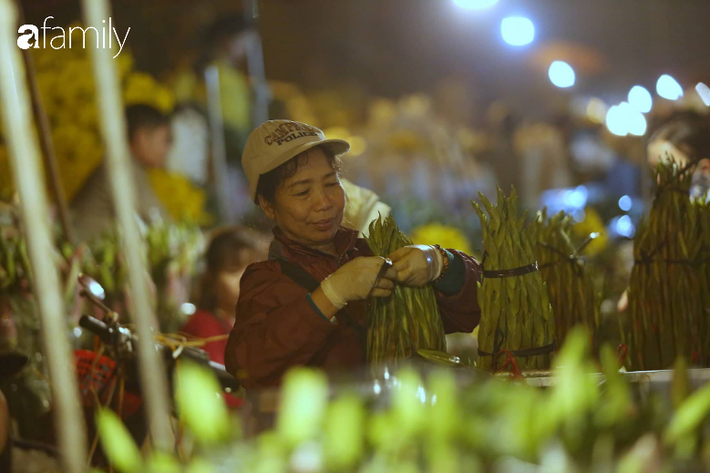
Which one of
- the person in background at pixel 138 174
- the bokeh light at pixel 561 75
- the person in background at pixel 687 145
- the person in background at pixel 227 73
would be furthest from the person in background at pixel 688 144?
the bokeh light at pixel 561 75

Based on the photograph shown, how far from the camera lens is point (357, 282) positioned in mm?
1819

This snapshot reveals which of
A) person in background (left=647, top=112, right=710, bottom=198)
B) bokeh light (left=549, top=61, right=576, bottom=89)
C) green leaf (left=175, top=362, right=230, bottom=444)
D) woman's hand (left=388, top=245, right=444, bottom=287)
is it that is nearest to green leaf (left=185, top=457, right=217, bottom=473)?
green leaf (left=175, top=362, right=230, bottom=444)

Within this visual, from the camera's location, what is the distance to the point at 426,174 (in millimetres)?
6738

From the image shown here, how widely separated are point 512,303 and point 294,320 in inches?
23.1

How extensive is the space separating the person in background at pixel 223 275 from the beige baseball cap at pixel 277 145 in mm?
1707

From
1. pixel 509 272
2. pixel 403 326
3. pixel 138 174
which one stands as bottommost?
pixel 403 326

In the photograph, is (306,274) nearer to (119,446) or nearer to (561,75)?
(119,446)

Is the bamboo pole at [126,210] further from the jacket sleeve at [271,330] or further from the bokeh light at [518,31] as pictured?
the bokeh light at [518,31]

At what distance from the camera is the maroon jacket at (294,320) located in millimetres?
1905

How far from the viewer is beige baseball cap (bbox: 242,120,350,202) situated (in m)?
2.07

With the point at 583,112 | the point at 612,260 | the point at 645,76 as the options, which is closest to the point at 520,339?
the point at 612,260

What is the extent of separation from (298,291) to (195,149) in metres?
4.20

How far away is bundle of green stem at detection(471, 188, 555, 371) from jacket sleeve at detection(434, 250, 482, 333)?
72 millimetres

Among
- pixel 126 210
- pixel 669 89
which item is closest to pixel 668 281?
pixel 126 210
